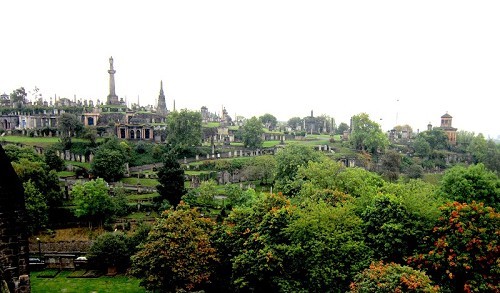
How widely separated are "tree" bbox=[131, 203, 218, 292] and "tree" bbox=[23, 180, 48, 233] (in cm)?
1499

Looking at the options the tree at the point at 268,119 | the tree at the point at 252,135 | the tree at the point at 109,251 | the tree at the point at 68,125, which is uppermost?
the tree at the point at 268,119

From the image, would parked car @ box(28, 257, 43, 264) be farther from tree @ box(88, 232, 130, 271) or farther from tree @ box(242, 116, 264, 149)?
tree @ box(242, 116, 264, 149)

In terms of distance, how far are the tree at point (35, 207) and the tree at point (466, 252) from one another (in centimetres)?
2850

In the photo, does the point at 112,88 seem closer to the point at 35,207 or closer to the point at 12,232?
the point at 35,207

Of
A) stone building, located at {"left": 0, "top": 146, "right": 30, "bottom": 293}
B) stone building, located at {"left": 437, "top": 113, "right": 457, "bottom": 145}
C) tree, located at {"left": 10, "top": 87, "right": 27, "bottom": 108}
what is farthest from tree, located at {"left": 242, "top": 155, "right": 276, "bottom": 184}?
tree, located at {"left": 10, "top": 87, "right": 27, "bottom": 108}

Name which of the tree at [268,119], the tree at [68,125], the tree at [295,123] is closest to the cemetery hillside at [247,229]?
the tree at [68,125]

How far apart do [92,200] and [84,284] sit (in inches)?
405

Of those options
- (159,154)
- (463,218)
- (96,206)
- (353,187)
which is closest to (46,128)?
(159,154)

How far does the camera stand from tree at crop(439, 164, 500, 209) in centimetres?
2592

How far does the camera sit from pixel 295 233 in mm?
19859

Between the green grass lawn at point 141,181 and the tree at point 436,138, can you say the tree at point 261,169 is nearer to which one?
the green grass lawn at point 141,181

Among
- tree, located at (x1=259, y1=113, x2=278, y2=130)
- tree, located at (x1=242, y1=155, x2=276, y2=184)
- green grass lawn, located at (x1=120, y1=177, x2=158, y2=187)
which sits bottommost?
green grass lawn, located at (x1=120, y1=177, x2=158, y2=187)

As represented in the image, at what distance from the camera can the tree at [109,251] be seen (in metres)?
26.9

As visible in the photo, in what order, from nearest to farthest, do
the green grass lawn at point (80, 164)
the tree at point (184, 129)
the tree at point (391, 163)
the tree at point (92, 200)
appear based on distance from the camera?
the tree at point (92, 200), the green grass lawn at point (80, 164), the tree at point (391, 163), the tree at point (184, 129)
